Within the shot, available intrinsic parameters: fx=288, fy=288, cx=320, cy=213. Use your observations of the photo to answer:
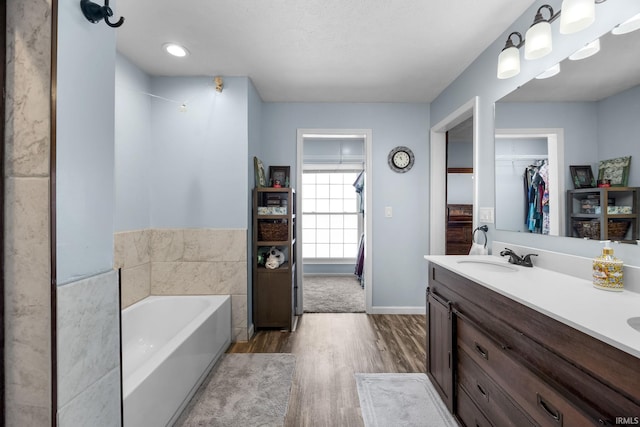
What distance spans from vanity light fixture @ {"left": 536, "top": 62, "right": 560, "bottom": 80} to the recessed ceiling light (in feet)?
7.85

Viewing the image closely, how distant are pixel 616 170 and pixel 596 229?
0.28 m

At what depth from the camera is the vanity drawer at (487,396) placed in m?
1.11

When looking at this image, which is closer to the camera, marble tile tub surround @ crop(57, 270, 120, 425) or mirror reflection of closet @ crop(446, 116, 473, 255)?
marble tile tub surround @ crop(57, 270, 120, 425)

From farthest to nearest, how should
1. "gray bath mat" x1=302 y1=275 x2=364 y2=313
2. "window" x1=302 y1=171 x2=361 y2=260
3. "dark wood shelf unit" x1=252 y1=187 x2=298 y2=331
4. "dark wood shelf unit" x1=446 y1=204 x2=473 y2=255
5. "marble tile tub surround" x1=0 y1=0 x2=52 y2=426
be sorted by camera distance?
"window" x1=302 y1=171 x2=361 y2=260, "dark wood shelf unit" x1=446 y1=204 x2=473 y2=255, "gray bath mat" x1=302 y1=275 x2=364 y2=313, "dark wood shelf unit" x1=252 y1=187 x2=298 y2=331, "marble tile tub surround" x1=0 y1=0 x2=52 y2=426

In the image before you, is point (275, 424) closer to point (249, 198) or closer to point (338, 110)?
point (249, 198)

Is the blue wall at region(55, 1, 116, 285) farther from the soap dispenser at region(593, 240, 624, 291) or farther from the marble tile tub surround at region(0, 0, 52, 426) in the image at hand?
the soap dispenser at region(593, 240, 624, 291)

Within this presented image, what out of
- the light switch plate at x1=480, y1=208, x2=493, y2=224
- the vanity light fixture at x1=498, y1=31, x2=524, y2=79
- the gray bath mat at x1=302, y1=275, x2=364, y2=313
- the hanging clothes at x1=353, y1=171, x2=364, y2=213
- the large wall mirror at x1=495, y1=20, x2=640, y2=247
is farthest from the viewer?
the hanging clothes at x1=353, y1=171, x2=364, y2=213

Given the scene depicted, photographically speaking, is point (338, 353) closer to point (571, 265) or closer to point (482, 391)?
point (482, 391)

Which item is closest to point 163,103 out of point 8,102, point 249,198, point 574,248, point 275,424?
point 249,198

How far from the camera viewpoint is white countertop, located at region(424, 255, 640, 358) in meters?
0.77

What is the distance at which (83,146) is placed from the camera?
81 cm

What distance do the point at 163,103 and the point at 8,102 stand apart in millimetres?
2140

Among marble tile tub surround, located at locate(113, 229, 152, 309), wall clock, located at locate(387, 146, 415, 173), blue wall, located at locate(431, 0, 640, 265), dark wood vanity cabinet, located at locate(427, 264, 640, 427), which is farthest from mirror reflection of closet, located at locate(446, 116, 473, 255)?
marble tile tub surround, located at locate(113, 229, 152, 309)

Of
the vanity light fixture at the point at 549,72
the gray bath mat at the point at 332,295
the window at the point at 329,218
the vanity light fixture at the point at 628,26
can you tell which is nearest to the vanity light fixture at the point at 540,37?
the vanity light fixture at the point at 549,72
